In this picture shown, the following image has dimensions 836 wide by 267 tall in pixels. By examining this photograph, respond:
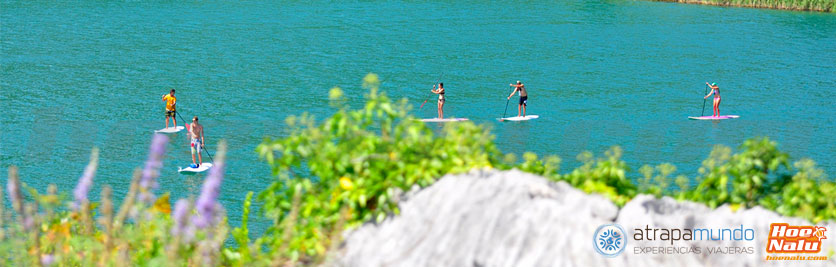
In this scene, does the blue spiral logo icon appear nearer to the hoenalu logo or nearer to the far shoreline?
the hoenalu logo

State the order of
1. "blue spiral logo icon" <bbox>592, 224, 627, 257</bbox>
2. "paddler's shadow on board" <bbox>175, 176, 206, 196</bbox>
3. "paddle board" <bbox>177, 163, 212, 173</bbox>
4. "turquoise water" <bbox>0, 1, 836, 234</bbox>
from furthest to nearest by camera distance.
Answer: "turquoise water" <bbox>0, 1, 836, 234</bbox>
"paddle board" <bbox>177, 163, 212, 173</bbox>
"paddler's shadow on board" <bbox>175, 176, 206, 196</bbox>
"blue spiral logo icon" <bbox>592, 224, 627, 257</bbox>

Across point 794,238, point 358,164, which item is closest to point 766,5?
point 794,238

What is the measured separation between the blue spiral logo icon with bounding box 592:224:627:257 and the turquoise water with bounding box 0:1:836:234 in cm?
1242

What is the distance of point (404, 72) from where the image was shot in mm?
41812

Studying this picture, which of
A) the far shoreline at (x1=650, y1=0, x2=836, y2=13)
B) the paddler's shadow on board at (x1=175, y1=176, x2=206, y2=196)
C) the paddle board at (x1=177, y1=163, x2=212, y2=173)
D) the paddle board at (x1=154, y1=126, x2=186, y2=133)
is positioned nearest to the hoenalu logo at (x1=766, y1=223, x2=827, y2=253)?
the paddler's shadow on board at (x1=175, y1=176, x2=206, y2=196)

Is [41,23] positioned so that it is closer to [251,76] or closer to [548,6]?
[251,76]

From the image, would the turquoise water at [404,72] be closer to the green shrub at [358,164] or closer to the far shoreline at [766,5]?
the far shoreline at [766,5]

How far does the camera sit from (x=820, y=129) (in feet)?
108

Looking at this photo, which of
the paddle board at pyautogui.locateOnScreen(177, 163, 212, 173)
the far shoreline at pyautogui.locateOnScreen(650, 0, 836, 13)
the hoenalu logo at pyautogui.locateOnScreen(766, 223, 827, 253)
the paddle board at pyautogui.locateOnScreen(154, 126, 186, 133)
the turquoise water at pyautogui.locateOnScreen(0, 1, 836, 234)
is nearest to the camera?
the hoenalu logo at pyautogui.locateOnScreen(766, 223, 827, 253)

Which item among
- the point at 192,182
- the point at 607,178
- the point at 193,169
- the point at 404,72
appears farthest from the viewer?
the point at 404,72

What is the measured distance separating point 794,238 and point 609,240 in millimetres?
2011

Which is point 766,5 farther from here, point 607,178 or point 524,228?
point 524,228

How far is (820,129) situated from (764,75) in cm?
1182

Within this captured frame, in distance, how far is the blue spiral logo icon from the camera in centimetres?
823
